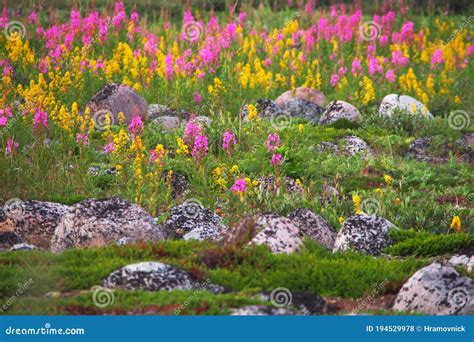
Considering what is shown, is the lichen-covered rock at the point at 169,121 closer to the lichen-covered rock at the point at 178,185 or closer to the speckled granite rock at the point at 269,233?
the lichen-covered rock at the point at 178,185

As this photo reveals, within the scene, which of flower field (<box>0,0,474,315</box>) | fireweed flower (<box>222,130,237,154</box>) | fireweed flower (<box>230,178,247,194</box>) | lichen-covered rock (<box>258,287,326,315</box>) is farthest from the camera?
fireweed flower (<box>222,130,237,154</box>)

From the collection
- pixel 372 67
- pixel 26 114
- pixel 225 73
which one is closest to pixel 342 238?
pixel 26 114

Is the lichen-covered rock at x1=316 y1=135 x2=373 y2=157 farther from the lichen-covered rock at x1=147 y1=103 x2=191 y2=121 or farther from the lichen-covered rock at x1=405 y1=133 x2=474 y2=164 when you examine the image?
the lichen-covered rock at x1=147 y1=103 x2=191 y2=121

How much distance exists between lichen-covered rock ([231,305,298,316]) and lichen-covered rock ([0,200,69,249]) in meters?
Answer: 3.45

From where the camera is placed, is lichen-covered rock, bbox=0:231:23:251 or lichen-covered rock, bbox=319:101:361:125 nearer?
lichen-covered rock, bbox=0:231:23:251

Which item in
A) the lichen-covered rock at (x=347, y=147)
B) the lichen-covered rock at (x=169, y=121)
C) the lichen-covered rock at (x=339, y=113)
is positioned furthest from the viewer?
the lichen-covered rock at (x=339, y=113)

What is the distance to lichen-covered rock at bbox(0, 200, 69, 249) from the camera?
9211 millimetres

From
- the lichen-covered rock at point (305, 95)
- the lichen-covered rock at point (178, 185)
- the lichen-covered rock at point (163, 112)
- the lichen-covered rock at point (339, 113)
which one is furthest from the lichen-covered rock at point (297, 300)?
the lichen-covered rock at point (305, 95)

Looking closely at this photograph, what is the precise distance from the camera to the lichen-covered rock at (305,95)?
15.1 meters

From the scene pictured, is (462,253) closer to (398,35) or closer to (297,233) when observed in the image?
(297,233)

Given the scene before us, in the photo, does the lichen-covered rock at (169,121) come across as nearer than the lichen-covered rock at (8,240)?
No

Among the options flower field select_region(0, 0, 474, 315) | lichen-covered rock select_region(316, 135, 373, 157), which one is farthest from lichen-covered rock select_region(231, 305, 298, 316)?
lichen-covered rock select_region(316, 135, 373, 157)

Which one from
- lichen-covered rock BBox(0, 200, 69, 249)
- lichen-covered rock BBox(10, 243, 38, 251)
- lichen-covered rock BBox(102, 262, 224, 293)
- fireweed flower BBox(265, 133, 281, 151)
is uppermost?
fireweed flower BBox(265, 133, 281, 151)

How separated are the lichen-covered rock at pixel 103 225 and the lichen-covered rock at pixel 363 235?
1633 millimetres
